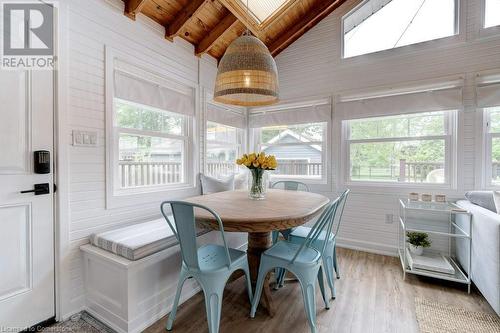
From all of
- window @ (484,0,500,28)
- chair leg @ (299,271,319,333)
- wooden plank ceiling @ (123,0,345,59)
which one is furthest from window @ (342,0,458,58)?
chair leg @ (299,271,319,333)

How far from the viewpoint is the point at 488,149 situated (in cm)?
254

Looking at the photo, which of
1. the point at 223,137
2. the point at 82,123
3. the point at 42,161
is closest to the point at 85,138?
the point at 82,123

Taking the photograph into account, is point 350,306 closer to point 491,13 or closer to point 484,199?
point 484,199

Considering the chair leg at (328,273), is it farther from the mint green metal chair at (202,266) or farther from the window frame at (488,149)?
the window frame at (488,149)

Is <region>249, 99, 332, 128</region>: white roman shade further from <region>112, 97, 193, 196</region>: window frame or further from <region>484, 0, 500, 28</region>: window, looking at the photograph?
<region>484, 0, 500, 28</region>: window

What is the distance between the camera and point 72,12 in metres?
1.81

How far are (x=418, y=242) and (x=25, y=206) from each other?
3562mm

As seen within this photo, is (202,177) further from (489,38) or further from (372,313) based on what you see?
(489,38)

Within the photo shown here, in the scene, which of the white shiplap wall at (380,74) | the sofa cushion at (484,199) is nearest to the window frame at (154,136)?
the white shiplap wall at (380,74)

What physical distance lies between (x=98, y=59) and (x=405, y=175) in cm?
359

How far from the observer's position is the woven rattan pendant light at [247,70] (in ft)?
5.83

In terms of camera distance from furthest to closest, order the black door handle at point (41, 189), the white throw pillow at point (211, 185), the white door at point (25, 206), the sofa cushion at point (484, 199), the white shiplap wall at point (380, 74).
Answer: the white throw pillow at point (211, 185), the white shiplap wall at point (380, 74), the sofa cushion at point (484, 199), the black door handle at point (41, 189), the white door at point (25, 206)

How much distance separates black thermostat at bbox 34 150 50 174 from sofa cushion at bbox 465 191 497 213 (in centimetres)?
364

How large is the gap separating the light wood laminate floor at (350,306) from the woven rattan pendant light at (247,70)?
5.73ft
